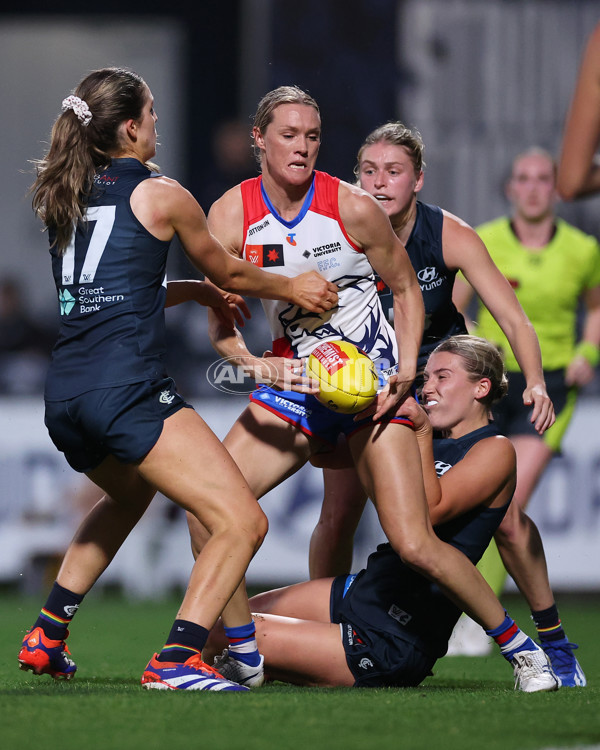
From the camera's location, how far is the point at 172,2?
14.4m

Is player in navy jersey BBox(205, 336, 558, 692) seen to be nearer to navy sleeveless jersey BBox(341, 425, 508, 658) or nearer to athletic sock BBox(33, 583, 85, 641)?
navy sleeveless jersey BBox(341, 425, 508, 658)

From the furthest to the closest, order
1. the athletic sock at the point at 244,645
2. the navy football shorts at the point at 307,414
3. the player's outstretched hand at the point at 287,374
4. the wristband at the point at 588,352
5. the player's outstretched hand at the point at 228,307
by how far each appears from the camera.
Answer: the wristband at the point at 588,352, the player's outstretched hand at the point at 228,307, the navy football shorts at the point at 307,414, the player's outstretched hand at the point at 287,374, the athletic sock at the point at 244,645

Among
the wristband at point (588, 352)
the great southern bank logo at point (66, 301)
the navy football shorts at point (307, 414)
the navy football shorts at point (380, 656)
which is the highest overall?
the great southern bank logo at point (66, 301)

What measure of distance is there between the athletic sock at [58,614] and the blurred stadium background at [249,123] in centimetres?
209

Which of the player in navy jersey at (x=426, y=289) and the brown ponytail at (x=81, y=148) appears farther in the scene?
the player in navy jersey at (x=426, y=289)

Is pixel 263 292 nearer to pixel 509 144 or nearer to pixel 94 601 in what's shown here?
pixel 94 601

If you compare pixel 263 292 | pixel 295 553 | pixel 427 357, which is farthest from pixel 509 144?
pixel 263 292

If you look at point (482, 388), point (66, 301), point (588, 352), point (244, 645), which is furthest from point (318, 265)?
point (588, 352)

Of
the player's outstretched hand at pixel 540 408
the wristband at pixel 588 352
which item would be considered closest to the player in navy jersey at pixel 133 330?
the player's outstretched hand at pixel 540 408

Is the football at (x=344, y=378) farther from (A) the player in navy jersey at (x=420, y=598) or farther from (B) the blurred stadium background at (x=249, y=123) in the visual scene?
(B) the blurred stadium background at (x=249, y=123)

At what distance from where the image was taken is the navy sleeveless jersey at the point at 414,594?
4.63 m

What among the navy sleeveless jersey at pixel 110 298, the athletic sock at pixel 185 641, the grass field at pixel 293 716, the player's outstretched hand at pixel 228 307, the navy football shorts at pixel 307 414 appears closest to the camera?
the grass field at pixel 293 716

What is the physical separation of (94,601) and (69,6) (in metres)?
8.45

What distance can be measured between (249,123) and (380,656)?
8.25 meters
